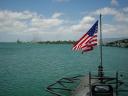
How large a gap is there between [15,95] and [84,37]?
50.1ft

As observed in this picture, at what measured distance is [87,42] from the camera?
26031 millimetres

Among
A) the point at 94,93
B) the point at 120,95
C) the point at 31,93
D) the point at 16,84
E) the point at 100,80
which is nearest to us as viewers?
the point at 94,93

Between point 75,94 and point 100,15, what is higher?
point 100,15

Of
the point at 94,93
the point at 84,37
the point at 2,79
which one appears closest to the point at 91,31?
the point at 84,37

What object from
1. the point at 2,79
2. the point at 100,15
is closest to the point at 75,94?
the point at 100,15

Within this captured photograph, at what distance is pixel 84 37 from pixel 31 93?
14.6 meters

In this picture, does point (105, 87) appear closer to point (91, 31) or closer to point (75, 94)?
point (75, 94)

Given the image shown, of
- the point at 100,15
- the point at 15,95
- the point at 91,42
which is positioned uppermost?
the point at 100,15

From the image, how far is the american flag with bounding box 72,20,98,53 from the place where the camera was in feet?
84.4

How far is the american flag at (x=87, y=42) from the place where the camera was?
25.7 metres

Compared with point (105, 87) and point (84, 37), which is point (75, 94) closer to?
point (105, 87)

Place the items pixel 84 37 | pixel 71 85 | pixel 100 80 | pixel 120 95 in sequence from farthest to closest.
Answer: pixel 71 85 < pixel 120 95 < pixel 100 80 < pixel 84 37

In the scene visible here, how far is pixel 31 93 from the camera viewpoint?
118ft

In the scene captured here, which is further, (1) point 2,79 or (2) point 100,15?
(1) point 2,79
